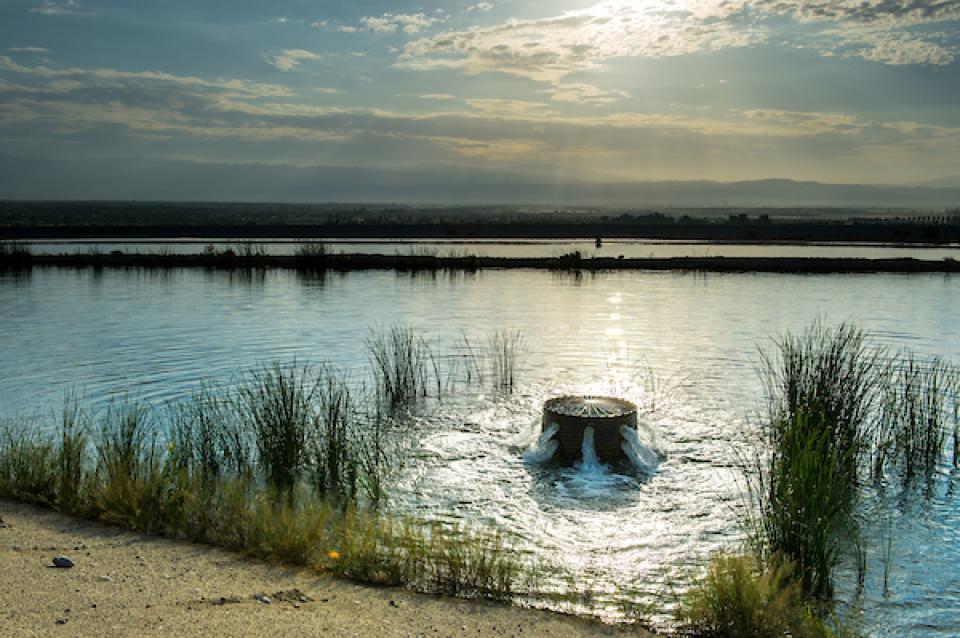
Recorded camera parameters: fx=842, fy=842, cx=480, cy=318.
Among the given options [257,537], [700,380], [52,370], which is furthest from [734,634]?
[52,370]

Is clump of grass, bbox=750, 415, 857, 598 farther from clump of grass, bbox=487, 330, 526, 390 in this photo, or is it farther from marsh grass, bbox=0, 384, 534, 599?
clump of grass, bbox=487, 330, 526, 390

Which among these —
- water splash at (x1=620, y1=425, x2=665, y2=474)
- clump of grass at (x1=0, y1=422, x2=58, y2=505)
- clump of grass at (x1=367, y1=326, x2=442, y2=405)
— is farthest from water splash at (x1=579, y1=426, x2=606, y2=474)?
clump of grass at (x1=0, y1=422, x2=58, y2=505)

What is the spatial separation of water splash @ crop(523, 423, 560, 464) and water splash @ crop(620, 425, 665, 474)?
25.8 inches

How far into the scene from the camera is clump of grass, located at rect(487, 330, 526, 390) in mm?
11227

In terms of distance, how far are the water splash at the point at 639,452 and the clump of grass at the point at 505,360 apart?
2.82 m

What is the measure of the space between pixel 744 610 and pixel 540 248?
39148 millimetres

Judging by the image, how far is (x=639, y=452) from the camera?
26.4ft

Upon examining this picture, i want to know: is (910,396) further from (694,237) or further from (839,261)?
(694,237)

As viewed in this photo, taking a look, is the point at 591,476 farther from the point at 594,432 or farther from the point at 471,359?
the point at 471,359

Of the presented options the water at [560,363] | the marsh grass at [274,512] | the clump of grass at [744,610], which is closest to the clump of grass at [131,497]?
the marsh grass at [274,512]

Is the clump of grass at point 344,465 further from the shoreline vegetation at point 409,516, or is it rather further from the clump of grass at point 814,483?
the clump of grass at point 814,483

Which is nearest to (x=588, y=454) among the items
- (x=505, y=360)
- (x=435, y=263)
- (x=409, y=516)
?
(x=409, y=516)

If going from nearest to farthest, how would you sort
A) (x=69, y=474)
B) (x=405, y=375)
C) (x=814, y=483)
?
(x=814, y=483) → (x=69, y=474) → (x=405, y=375)

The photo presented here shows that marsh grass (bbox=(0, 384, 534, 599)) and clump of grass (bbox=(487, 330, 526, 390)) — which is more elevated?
clump of grass (bbox=(487, 330, 526, 390))
